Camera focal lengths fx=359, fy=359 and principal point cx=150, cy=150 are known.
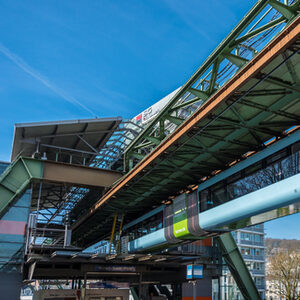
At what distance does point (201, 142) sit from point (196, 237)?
608 centimetres

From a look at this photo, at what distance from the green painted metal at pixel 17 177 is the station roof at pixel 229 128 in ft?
15.4

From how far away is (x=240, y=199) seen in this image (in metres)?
14.8

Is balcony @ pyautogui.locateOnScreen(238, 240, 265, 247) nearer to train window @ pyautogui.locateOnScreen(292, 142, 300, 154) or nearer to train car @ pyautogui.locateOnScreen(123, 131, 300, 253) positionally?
A: train car @ pyautogui.locateOnScreen(123, 131, 300, 253)

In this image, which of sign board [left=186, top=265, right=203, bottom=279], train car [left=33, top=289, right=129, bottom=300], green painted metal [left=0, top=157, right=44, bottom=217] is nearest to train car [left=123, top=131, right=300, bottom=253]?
sign board [left=186, top=265, right=203, bottom=279]

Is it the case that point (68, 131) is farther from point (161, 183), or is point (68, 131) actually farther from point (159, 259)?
point (159, 259)

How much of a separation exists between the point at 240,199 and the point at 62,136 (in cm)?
1437

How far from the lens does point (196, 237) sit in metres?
18.8

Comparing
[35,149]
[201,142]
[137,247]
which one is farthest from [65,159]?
[201,142]

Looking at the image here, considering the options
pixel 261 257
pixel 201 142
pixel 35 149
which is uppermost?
pixel 35 149

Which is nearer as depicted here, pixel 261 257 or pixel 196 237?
pixel 196 237

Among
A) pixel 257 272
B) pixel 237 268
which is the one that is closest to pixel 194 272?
pixel 237 268

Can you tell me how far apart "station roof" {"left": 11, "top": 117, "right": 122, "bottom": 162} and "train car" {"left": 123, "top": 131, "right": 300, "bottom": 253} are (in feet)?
24.1

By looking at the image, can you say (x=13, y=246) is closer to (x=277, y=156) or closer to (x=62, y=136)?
(x=62, y=136)

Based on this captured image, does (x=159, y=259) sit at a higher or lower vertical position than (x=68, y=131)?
lower
